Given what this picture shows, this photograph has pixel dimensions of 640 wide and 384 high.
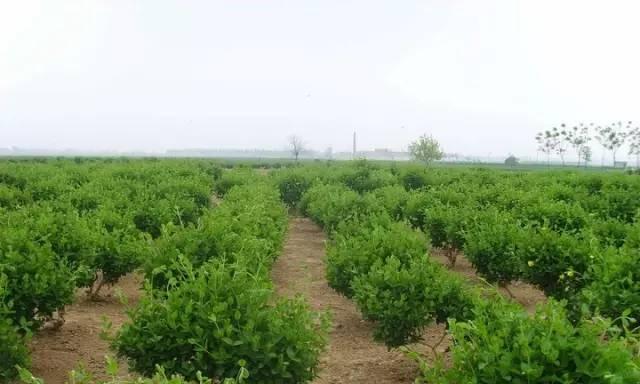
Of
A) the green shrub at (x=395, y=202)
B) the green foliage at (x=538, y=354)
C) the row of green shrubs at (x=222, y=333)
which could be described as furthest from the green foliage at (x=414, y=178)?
the green foliage at (x=538, y=354)

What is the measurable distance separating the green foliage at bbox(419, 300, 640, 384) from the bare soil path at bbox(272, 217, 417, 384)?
1.31 metres

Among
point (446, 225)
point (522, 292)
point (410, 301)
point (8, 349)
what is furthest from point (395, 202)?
point (8, 349)

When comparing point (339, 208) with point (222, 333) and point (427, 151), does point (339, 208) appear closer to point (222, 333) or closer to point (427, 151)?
point (222, 333)

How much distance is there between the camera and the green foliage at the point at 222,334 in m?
3.71

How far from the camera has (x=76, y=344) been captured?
20.9 ft

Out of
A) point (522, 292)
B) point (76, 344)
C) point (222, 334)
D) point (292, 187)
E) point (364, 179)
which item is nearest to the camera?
point (222, 334)

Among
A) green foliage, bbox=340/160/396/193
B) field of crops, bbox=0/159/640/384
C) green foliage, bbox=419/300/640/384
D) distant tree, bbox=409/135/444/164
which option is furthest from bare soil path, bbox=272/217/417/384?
distant tree, bbox=409/135/444/164

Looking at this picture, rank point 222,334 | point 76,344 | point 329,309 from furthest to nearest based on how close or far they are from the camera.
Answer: point 76,344, point 329,309, point 222,334

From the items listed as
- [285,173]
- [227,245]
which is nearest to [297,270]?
[227,245]

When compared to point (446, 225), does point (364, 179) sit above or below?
above

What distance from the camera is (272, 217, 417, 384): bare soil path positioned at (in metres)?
5.87

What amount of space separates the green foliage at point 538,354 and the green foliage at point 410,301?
2318 millimetres

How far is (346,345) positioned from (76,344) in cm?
305

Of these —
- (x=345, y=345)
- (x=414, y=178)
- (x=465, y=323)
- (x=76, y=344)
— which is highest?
(x=414, y=178)
